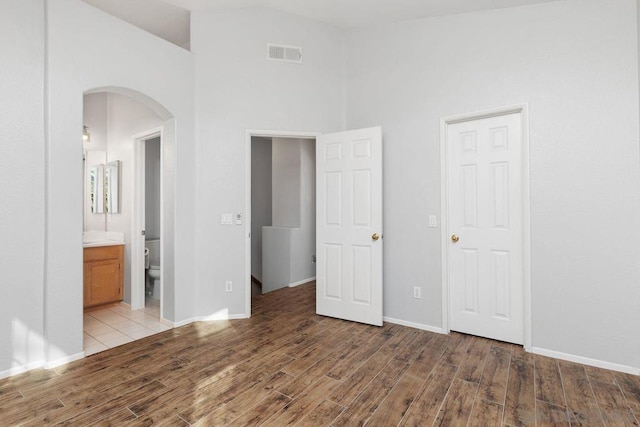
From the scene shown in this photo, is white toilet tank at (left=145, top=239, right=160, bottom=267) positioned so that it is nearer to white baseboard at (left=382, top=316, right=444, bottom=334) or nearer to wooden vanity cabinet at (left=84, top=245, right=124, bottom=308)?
wooden vanity cabinet at (left=84, top=245, right=124, bottom=308)

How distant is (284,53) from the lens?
3.65 meters

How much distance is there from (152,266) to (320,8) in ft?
12.7

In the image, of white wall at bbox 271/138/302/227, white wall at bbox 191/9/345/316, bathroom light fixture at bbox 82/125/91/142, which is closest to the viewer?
white wall at bbox 191/9/345/316

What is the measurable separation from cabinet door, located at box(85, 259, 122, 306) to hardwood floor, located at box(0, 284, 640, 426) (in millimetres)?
1371

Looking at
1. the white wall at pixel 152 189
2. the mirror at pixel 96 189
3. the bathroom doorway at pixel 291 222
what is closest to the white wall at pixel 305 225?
the bathroom doorway at pixel 291 222

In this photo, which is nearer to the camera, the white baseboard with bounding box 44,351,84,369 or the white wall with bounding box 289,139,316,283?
the white baseboard with bounding box 44,351,84,369

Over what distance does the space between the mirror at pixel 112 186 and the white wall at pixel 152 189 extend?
0.69 meters

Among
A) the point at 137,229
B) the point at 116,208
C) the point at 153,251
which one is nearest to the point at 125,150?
the point at 116,208

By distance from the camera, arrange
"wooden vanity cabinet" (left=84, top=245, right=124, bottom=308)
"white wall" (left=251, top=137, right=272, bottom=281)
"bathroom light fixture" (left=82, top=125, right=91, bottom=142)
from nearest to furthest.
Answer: "wooden vanity cabinet" (left=84, top=245, right=124, bottom=308) → "bathroom light fixture" (left=82, top=125, right=91, bottom=142) → "white wall" (left=251, top=137, right=272, bottom=281)

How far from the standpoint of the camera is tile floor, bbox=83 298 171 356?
293cm

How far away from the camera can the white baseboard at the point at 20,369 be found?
2.27m

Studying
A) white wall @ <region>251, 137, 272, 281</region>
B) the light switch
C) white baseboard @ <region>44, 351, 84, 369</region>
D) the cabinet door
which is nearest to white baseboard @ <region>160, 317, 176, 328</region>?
white baseboard @ <region>44, 351, 84, 369</region>

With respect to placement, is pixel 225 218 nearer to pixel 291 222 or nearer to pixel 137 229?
pixel 137 229

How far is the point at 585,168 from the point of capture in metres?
2.59
